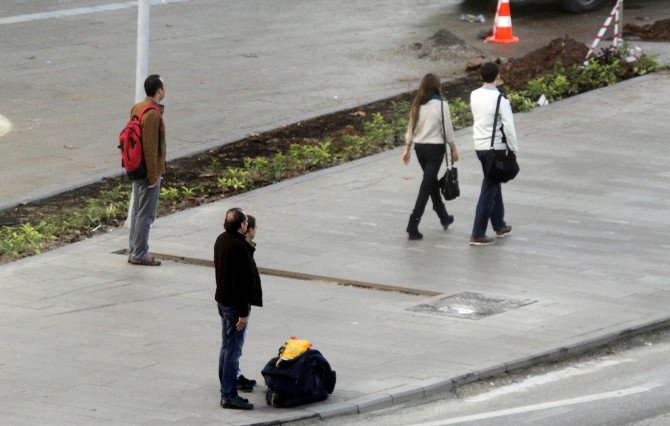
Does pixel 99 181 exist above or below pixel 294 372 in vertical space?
below

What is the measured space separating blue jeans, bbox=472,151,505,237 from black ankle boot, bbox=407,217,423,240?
548 mm

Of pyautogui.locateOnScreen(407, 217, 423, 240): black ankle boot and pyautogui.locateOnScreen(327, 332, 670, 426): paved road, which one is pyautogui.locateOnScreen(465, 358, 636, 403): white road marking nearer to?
pyautogui.locateOnScreen(327, 332, 670, 426): paved road

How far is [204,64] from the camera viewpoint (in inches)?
915

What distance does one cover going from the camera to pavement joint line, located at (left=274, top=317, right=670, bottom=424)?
9984mm

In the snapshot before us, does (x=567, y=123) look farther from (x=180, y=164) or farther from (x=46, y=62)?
(x=46, y=62)

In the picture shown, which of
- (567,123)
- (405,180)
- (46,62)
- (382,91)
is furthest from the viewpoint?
(46,62)

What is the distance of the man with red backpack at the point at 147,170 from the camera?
44.5 ft

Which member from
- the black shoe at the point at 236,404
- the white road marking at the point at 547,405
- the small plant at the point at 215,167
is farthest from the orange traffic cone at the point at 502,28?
the black shoe at the point at 236,404

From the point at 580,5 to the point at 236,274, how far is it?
17.8 meters

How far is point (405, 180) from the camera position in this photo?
17031 mm

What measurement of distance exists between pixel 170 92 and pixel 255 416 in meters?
12.1

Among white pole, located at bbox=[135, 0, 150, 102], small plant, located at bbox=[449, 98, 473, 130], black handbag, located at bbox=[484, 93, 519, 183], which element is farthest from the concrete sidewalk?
white pole, located at bbox=[135, 0, 150, 102]

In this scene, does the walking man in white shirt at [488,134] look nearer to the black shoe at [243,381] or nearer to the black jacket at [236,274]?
the black shoe at [243,381]

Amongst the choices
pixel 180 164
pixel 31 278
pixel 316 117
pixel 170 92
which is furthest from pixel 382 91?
pixel 31 278
